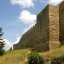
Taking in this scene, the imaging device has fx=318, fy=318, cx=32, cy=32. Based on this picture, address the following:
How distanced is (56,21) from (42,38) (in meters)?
2.61

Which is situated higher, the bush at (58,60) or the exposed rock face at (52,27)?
the exposed rock face at (52,27)

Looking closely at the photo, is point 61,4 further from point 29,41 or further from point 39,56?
point 29,41

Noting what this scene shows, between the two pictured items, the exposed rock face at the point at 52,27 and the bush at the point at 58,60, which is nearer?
the bush at the point at 58,60

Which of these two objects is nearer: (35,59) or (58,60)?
→ (58,60)

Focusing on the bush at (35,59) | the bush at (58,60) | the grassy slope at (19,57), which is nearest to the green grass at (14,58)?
the grassy slope at (19,57)

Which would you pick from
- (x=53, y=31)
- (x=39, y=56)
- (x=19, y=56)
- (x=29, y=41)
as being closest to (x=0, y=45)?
(x=29, y=41)

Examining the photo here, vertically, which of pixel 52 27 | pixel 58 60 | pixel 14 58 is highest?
pixel 52 27

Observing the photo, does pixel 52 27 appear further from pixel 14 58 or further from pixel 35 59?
pixel 35 59

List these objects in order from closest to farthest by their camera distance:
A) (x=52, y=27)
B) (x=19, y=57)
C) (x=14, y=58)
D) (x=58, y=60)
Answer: (x=58, y=60) → (x=52, y=27) → (x=19, y=57) → (x=14, y=58)

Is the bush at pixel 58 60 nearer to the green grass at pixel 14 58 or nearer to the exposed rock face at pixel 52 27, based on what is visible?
A: the green grass at pixel 14 58

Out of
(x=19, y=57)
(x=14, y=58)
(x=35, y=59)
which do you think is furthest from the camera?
(x=14, y=58)

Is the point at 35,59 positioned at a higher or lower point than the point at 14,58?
lower

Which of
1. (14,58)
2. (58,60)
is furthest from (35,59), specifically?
(14,58)

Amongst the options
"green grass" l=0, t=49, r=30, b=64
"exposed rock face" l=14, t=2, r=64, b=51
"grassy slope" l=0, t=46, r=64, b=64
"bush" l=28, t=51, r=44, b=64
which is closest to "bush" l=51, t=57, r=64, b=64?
"grassy slope" l=0, t=46, r=64, b=64
